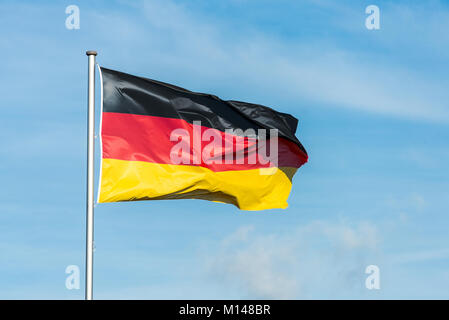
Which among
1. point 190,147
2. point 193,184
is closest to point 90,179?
point 193,184

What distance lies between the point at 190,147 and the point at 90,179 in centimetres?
392

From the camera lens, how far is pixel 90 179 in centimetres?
1958

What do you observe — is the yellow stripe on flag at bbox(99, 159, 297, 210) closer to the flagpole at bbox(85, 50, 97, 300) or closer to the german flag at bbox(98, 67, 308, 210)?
the german flag at bbox(98, 67, 308, 210)

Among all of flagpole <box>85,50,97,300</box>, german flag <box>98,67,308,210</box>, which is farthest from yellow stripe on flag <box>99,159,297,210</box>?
flagpole <box>85,50,97,300</box>

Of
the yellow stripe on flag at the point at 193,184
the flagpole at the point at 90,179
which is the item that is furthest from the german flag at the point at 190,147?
the flagpole at the point at 90,179

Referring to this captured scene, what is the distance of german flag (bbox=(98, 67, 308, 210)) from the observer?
20953 mm

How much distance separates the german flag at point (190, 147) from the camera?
2095cm

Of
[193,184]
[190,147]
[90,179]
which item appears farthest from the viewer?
[190,147]

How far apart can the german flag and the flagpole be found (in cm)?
62

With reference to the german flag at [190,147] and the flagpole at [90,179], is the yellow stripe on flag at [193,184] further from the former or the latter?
the flagpole at [90,179]

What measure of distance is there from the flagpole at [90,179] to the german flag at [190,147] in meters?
0.62

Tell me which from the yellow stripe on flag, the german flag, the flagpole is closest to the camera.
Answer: the flagpole

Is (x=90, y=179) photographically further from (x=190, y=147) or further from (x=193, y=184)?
(x=190, y=147)
